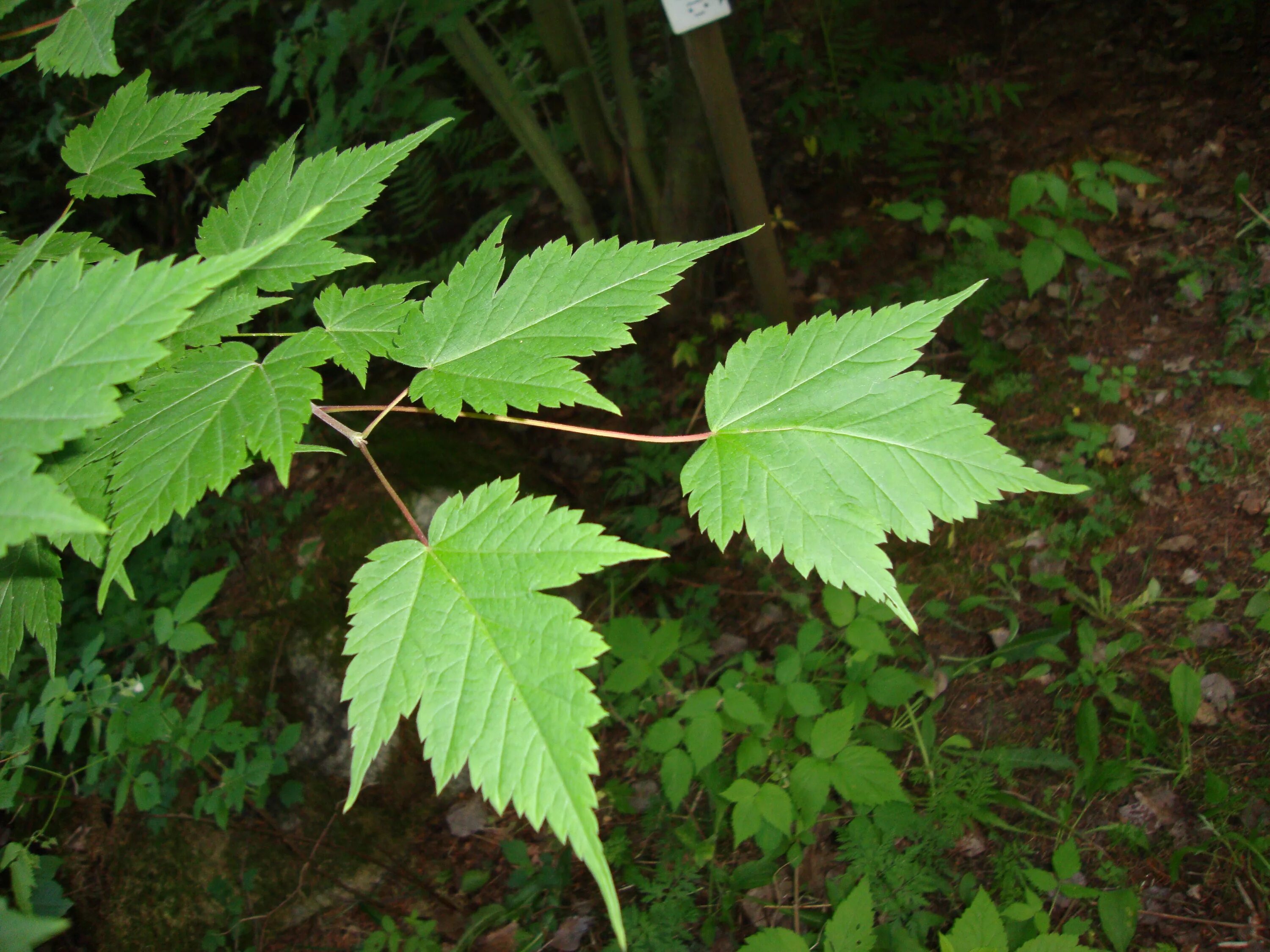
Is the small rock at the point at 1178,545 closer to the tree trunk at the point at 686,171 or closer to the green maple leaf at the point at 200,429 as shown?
the tree trunk at the point at 686,171

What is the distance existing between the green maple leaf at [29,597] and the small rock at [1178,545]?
Answer: 3349 mm

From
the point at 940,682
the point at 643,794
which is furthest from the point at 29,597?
the point at 940,682

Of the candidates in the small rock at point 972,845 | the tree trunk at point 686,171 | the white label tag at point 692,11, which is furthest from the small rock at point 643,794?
the white label tag at point 692,11

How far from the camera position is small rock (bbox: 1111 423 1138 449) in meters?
3.10

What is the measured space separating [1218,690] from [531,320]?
2.73 meters

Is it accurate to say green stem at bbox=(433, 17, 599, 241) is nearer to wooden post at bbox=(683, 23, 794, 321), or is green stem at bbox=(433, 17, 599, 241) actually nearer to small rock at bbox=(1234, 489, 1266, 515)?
wooden post at bbox=(683, 23, 794, 321)

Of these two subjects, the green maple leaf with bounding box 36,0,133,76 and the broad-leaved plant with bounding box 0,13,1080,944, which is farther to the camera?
the green maple leaf with bounding box 36,0,133,76

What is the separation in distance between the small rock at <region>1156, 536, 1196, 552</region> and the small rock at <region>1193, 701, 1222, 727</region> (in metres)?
0.59

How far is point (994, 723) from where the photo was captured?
8.59 ft

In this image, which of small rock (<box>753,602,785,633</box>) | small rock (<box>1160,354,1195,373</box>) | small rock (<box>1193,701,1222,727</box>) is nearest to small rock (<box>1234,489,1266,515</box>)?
small rock (<box>1160,354,1195,373</box>)

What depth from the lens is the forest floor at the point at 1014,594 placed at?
2.38m

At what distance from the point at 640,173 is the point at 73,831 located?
391 cm

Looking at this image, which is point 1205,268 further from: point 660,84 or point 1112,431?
point 660,84

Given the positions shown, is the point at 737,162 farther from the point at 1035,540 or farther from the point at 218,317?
the point at 218,317
